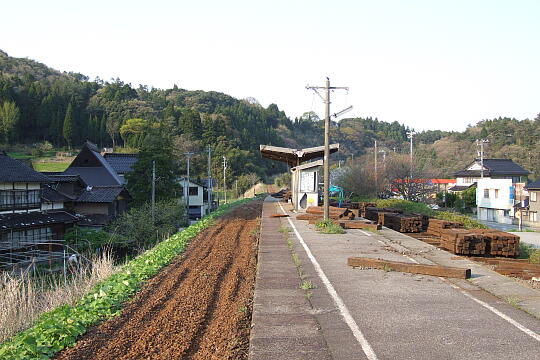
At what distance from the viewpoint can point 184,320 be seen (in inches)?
243

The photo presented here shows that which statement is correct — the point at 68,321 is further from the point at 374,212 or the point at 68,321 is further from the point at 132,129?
the point at 132,129

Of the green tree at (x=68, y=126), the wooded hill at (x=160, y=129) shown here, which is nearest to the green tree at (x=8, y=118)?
the wooded hill at (x=160, y=129)

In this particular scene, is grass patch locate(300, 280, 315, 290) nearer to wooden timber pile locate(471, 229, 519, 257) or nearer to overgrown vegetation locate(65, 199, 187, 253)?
wooden timber pile locate(471, 229, 519, 257)

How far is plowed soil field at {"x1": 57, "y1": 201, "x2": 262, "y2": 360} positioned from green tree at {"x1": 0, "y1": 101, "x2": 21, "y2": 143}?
62230mm

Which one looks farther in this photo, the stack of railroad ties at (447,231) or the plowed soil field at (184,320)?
the stack of railroad ties at (447,231)

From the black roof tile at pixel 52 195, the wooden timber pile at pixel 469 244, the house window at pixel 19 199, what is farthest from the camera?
the black roof tile at pixel 52 195

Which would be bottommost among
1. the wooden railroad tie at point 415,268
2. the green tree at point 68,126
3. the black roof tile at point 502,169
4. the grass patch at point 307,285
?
the grass patch at point 307,285

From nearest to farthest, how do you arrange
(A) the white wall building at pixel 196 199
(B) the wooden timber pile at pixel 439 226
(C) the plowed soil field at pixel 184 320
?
(C) the plowed soil field at pixel 184 320, (B) the wooden timber pile at pixel 439 226, (A) the white wall building at pixel 196 199

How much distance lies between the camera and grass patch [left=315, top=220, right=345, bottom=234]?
1529cm

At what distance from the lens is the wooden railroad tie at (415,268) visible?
27.5 feet

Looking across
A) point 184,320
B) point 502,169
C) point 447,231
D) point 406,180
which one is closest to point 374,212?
point 447,231

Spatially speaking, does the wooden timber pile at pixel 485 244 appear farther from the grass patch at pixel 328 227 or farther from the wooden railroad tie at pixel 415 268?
the grass patch at pixel 328 227

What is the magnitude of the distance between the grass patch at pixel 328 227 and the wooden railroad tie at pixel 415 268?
5.80 m

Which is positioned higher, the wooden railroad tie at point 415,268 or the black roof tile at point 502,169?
the black roof tile at point 502,169
